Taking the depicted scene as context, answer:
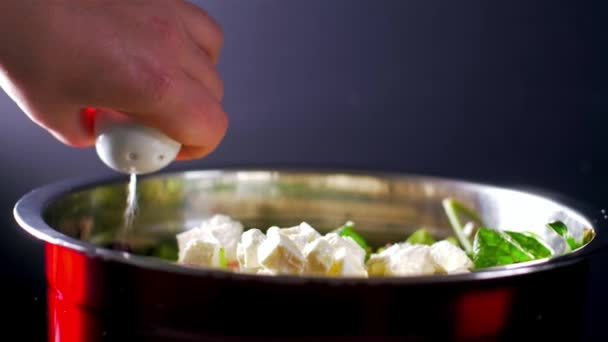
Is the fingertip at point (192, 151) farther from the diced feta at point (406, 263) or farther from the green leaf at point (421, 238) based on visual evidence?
the green leaf at point (421, 238)

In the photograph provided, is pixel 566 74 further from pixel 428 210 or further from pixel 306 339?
pixel 306 339

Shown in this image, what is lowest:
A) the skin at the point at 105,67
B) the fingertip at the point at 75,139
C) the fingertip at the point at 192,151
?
the fingertip at the point at 192,151

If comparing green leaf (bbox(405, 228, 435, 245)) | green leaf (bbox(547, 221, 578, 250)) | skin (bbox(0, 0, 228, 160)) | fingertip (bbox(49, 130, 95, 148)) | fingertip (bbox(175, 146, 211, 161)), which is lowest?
green leaf (bbox(405, 228, 435, 245))

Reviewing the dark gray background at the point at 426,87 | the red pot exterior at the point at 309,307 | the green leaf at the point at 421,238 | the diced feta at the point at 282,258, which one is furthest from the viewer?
the dark gray background at the point at 426,87

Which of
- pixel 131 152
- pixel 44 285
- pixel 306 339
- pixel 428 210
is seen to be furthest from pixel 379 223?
pixel 44 285

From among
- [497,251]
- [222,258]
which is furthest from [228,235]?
[497,251]

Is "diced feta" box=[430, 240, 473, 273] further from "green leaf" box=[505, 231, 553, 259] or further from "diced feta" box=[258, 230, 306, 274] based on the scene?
"diced feta" box=[258, 230, 306, 274]

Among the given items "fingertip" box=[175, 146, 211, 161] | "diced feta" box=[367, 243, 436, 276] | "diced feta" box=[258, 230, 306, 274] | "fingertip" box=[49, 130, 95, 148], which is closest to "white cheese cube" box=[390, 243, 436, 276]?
"diced feta" box=[367, 243, 436, 276]

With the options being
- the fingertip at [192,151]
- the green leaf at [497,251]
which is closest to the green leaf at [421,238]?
the green leaf at [497,251]
